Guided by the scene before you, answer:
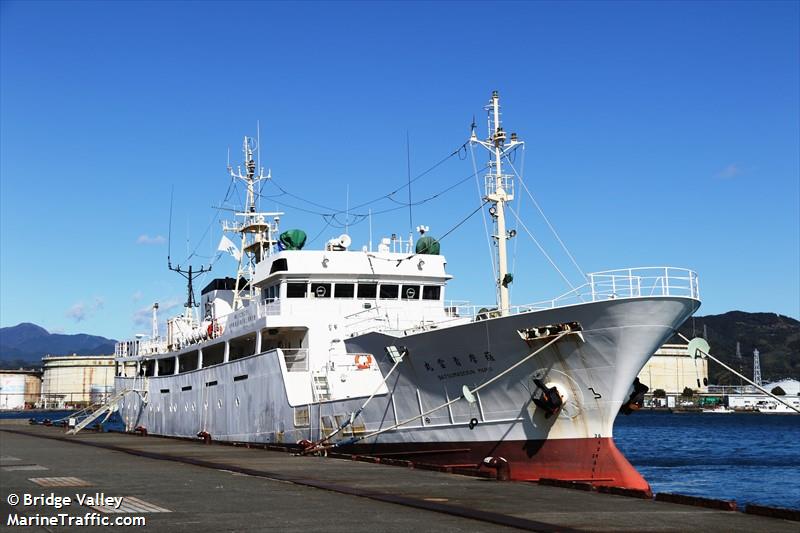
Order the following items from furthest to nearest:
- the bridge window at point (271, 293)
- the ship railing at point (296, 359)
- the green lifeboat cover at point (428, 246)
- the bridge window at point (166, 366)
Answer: the bridge window at point (166, 366) < the green lifeboat cover at point (428, 246) < the bridge window at point (271, 293) < the ship railing at point (296, 359)

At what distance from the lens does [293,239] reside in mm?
32062

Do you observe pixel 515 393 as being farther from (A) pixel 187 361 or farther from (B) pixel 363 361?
(A) pixel 187 361

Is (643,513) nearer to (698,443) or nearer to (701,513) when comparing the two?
(701,513)

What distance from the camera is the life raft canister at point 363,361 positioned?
26.5 m

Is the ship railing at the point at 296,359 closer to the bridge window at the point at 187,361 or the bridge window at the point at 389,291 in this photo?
the bridge window at the point at 389,291

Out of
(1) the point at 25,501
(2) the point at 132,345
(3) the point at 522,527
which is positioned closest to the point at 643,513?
(3) the point at 522,527

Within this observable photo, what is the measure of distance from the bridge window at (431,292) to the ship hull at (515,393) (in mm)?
5269

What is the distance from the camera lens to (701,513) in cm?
1291

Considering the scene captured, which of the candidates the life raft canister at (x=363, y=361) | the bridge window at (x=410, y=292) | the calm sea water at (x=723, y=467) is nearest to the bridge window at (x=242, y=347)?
the bridge window at (x=410, y=292)

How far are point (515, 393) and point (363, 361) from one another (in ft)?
24.7

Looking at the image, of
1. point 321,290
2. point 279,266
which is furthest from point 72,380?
point 321,290

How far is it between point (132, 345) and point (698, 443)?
116ft

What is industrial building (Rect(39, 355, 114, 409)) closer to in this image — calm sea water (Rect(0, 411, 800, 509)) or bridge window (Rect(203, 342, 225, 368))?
calm sea water (Rect(0, 411, 800, 509))

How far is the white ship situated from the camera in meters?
19.0
